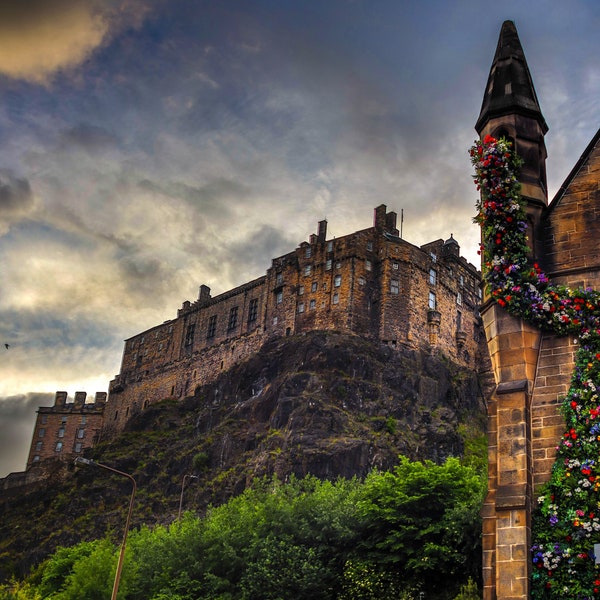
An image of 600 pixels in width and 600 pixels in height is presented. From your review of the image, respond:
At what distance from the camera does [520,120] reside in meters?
18.8

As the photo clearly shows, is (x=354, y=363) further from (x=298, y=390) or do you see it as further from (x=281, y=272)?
(x=281, y=272)

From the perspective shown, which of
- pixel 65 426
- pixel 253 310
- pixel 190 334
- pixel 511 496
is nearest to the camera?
pixel 511 496

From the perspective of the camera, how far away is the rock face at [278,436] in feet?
206

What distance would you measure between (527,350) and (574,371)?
3.26 feet

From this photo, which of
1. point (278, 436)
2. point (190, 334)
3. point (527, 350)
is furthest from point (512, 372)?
point (190, 334)

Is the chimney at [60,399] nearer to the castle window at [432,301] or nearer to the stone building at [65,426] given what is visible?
the stone building at [65,426]

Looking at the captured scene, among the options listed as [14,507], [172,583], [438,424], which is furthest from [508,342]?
[14,507]

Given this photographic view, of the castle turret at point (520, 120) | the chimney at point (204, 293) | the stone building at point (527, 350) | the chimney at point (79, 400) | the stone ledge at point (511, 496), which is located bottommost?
the stone ledge at point (511, 496)

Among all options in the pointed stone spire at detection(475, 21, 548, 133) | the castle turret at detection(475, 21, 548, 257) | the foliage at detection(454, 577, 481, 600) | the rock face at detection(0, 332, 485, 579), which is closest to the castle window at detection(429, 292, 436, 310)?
the rock face at detection(0, 332, 485, 579)

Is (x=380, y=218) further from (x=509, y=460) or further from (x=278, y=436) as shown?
(x=509, y=460)

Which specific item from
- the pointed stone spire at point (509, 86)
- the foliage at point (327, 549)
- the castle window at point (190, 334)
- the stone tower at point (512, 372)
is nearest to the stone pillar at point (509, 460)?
the stone tower at point (512, 372)

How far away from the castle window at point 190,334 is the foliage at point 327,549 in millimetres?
56070

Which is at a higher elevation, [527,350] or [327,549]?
[527,350]

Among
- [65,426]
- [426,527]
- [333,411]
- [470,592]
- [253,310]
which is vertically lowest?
[470,592]
